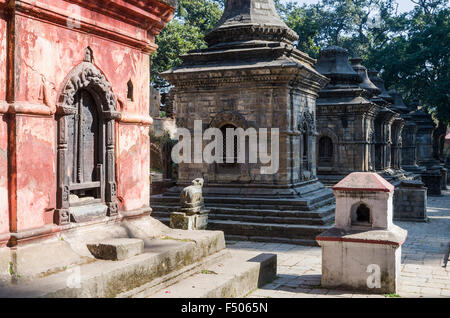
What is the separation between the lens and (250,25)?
14.2 m

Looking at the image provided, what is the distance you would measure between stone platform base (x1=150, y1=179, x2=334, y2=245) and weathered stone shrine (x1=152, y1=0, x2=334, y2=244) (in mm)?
25

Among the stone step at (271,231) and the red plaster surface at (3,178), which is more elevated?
the red plaster surface at (3,178)

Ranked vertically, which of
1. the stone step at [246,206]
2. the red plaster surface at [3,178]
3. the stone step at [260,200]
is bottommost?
the stone step at [246,206]

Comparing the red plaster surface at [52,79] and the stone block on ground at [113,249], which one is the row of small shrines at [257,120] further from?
the stone block on ground at [113,249]

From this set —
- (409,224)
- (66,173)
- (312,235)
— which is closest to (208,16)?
(409,224)

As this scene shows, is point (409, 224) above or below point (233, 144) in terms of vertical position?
below

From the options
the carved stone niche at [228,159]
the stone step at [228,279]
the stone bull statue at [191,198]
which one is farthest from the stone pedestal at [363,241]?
the carved stone niche at [228,159]

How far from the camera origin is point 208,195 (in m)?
13.7

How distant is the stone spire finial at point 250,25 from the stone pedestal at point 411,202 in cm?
653

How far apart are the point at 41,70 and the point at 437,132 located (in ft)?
115

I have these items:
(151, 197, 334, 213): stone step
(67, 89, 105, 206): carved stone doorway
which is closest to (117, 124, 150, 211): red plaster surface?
(67, 89, 105, 206): carved stone doorway

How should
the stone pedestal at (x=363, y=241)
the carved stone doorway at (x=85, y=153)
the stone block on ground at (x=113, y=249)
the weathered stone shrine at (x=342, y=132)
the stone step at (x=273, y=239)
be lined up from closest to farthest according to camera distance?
the stone block on ground at (x=113, y=249) < the carved stone doorway at (x=85, y=153) < the stone pedestal at (x=363, y=241) < the stone step at (x=273, y=239) < the weathered stone shrine at (x=342, y=132)

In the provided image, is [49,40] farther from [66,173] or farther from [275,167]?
[275,167]

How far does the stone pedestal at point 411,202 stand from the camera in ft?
54.1
